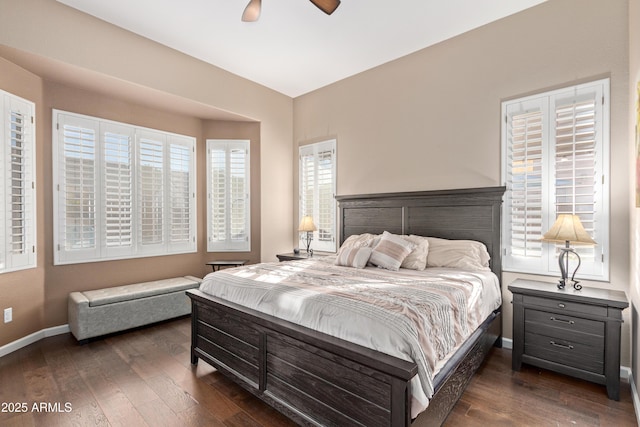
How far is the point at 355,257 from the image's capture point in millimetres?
3197

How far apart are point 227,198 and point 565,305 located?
168 inches

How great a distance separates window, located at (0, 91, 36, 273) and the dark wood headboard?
11.6ft

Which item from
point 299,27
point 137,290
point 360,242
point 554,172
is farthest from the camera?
point 137,290

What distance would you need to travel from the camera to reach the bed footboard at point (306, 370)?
148 centimetres

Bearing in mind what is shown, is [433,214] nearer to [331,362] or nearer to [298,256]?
[298,256]

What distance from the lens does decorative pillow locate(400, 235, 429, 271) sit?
10.2ft

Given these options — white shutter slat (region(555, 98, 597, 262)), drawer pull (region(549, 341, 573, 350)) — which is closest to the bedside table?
drawer pull (region(549, 341, 573, 350))

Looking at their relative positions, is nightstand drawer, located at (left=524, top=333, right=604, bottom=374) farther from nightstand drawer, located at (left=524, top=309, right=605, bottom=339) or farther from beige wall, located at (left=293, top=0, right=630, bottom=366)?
beige wall, located at (left=293, top=0, right=630, bottom=366)

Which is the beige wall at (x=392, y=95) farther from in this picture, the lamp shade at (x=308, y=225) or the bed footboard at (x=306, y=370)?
the bed footboard at (x=306, y=370)

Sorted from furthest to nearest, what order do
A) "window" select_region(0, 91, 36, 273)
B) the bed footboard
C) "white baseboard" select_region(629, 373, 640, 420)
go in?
"window" select_region(0, 91, 36, 273)
"white baseboard" select_region(629, 373, 640, 420)
the bed footboard

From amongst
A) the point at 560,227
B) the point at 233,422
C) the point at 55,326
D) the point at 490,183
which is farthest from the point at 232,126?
the point at 560,227

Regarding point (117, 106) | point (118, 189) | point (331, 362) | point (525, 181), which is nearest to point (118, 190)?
point (118, 189)

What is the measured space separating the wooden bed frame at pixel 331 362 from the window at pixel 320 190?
1.90 m

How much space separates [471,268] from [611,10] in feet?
8.21
